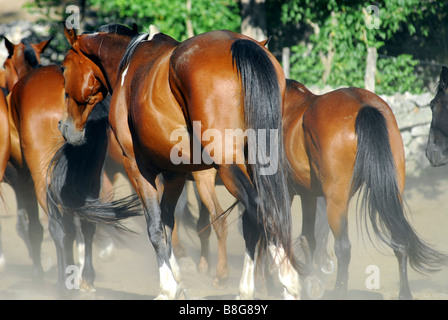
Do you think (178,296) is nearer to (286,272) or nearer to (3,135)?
(286,272)

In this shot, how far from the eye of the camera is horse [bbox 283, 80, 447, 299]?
4.08m

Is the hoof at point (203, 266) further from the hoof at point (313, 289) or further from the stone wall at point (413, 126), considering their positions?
the stone wall at point (413, 126)

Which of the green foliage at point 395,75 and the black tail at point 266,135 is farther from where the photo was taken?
the green foliage at point 395,75

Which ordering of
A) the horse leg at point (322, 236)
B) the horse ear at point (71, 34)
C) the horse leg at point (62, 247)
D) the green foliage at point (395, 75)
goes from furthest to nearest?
the green foliage at point (395, 75) → the horse leg at point (322, 236) → the horse leg at point (62, 247) → the horse ear at point (71, 34)

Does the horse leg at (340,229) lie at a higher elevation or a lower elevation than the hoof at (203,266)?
higher

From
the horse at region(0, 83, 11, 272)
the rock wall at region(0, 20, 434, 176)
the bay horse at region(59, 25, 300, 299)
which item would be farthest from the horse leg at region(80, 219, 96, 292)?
the rock wall at region(0, 20, 434, 176)

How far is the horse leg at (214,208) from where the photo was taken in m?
5.29

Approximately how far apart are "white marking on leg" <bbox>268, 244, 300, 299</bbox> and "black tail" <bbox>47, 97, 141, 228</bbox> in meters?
1.66

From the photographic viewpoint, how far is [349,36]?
1076 centimetres

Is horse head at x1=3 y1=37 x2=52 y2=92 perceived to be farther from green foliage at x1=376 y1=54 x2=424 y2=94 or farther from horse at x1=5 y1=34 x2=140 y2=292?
green foliage at x1=376 y1=54 x2=424 y2=94

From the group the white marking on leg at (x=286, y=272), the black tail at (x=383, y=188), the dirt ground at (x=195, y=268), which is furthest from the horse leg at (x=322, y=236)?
the white marking on leg at (x=286, y=272)

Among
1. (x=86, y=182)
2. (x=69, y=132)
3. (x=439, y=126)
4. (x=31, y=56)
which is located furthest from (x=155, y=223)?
(x=31, y=56)

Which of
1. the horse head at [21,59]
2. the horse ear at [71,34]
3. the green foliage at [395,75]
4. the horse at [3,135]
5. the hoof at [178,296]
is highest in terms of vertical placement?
the horse ear at [71,34]

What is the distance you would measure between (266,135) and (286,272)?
809 millimetres
